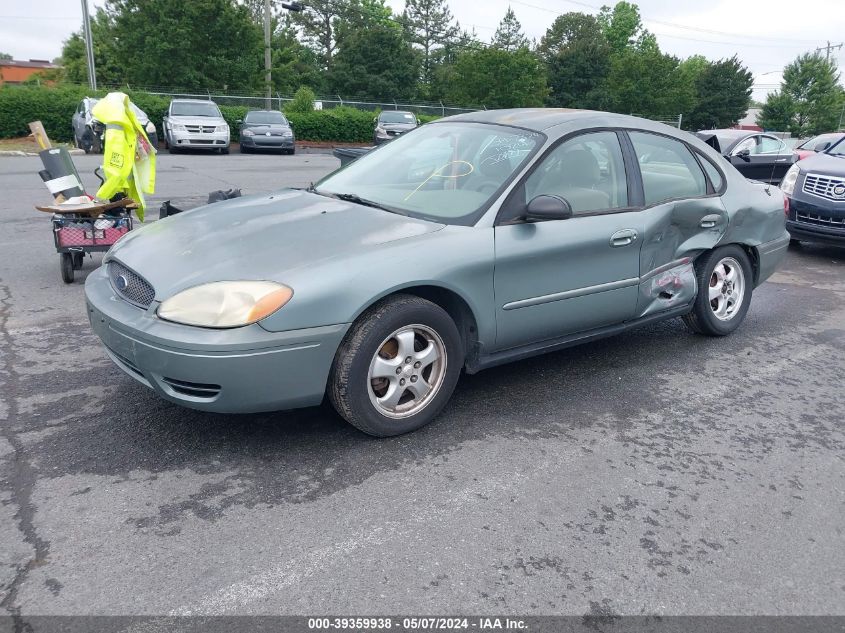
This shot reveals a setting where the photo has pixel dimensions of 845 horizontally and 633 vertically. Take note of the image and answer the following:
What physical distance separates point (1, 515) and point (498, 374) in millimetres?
2717

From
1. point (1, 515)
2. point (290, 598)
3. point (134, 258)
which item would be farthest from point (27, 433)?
point (290, 598)

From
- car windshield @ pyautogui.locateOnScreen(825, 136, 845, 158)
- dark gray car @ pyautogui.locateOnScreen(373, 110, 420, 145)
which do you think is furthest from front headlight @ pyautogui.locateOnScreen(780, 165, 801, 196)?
dark gray car @ pyautogui.locateOnScreen(373, 110, 420, 145)

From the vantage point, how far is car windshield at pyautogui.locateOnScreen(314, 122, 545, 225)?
12.8 ft

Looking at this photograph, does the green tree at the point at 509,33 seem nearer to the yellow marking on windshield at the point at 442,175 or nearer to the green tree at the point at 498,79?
the green tree at the point at 498,79

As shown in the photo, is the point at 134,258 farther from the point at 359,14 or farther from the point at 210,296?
the point at 359,14

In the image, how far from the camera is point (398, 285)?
132 inches

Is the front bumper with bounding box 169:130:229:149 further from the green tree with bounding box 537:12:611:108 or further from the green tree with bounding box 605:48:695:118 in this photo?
the green tree with bounding box 537:12:611:108

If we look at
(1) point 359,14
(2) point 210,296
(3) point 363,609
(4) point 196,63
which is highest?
(1) point 359,14

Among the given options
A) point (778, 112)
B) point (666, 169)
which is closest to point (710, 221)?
point (666, 169)

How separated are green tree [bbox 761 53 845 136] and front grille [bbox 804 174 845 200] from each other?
54369 mm

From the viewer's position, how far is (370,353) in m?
3.32

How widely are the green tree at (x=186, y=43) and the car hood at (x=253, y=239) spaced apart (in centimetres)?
3443

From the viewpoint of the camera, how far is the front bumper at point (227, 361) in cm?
303

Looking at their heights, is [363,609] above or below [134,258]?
below
